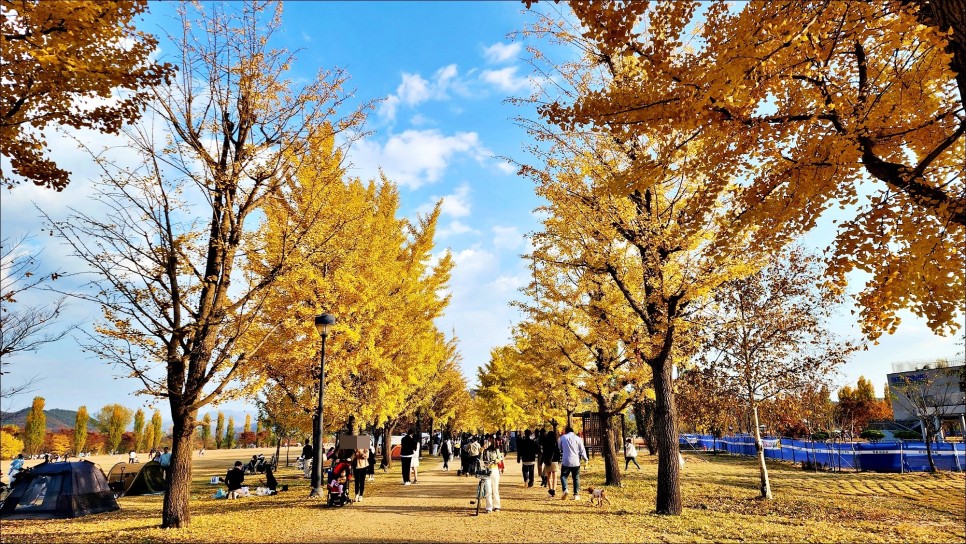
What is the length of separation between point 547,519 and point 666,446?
2.74 meters

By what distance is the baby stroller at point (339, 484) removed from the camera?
447 inches

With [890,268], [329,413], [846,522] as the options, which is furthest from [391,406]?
[890,268]

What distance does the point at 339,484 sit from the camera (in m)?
11.4

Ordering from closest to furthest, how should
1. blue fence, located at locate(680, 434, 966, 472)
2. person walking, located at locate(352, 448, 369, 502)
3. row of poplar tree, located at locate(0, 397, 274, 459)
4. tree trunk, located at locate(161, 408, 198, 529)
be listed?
tree trunk, located at locate(161, 408, 198, 529)
person walking, located at locate(352, 448, 369, 502)
blue fence, located at locate(680, 434, 966, 472)
row of poplar tree, located at locate(0, 397, 274, 459)

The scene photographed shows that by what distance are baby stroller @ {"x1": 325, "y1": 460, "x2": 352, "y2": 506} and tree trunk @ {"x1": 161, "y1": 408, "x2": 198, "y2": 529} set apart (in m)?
3.13

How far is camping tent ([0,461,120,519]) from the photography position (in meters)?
10.4

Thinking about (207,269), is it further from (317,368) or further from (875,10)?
(875,10)

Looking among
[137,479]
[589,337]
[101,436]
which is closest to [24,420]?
[101,436]

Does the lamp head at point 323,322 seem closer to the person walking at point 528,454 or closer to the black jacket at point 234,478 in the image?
the black jacket at point 234,478

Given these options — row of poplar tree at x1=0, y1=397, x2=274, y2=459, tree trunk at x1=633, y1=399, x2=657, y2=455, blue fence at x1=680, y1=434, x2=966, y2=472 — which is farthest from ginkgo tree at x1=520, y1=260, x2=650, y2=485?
row of poplar tree at x1=0, y1=397, x2=274, y2=459

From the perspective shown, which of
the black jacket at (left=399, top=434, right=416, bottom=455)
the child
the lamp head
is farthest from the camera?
the black jacket at (left=399, top=434, right=416, bottom=455)

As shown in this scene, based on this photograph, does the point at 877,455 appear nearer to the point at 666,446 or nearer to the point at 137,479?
the point at 666,446

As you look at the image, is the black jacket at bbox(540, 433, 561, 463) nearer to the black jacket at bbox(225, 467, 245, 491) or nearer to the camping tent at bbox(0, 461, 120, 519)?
the black jacket at bbox(225, 467, 245, 491)

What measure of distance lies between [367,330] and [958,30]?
1337 cm
